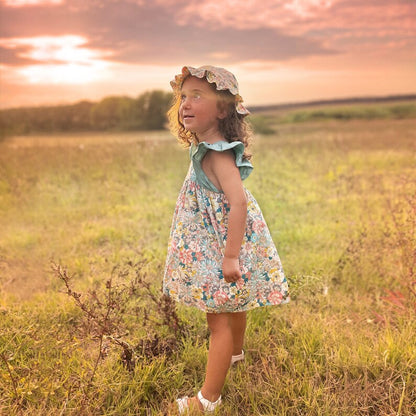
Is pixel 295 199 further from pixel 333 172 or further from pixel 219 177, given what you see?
pixel 219 177

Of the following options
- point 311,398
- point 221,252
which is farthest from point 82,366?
point 311,398

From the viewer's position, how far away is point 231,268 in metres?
2.12

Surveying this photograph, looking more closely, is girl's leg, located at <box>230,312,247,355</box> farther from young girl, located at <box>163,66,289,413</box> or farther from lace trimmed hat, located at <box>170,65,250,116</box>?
lace trimmed hat, located at <box>170,65,250,116</box>

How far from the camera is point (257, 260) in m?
2.35

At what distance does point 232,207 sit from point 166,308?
3.38 feet

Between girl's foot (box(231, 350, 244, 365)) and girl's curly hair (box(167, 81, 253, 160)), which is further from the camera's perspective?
girl's foot (box(231, 350, 244, 365))

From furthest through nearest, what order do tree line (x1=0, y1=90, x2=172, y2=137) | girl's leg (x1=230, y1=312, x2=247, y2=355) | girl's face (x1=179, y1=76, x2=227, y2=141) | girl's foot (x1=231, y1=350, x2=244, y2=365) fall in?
tree line (x1=0, y1=90, x2=172, y2=137) → girl's foot (x1=231, y1=350, x2=244, y2=365) → girl's leg (x1=230, y1=312, x2=247, y2=355) → girl's face (x1=179, y1=76, x2=227, y2=141)

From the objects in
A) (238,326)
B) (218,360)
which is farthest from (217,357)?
(238,326)

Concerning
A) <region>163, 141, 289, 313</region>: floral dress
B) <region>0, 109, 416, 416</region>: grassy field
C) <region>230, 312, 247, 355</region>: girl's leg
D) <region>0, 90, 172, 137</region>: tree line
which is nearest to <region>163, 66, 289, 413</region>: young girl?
<region>163, 141, 289, 313</region>: floral dress

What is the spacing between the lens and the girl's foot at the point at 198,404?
2.24 metres

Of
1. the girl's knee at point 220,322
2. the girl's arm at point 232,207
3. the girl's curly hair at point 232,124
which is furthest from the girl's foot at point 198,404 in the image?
the girl's curly hair at point 232,124

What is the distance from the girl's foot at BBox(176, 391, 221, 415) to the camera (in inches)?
88.1

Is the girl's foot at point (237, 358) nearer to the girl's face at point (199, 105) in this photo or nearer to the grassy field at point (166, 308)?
the grassy field at point (166, 308)

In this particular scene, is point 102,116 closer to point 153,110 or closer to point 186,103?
point 153,110
